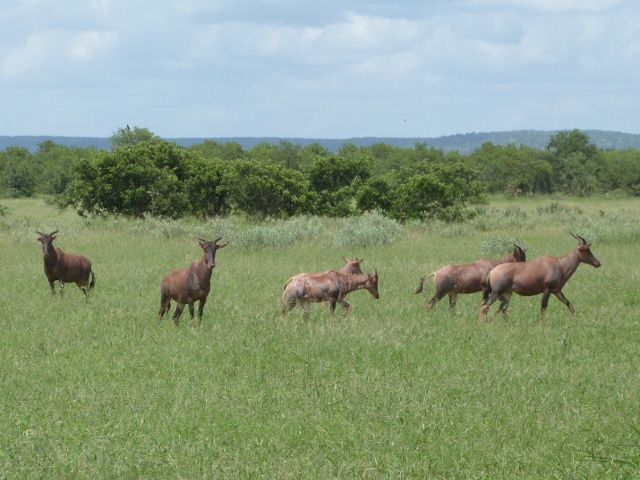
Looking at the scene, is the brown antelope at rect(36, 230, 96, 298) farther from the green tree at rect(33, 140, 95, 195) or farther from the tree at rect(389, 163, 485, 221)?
the green tree at rect(33, 140, 95, 195)

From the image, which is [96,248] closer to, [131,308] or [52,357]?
[131,308]

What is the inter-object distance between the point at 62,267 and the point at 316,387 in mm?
8996

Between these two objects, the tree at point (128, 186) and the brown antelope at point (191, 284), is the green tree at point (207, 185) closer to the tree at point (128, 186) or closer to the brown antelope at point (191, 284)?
the tree at point (128, 186)

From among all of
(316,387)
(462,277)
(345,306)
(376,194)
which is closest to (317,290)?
(345,306)

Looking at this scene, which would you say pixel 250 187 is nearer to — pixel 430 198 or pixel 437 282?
pixel 430 198

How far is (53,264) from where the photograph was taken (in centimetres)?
1700

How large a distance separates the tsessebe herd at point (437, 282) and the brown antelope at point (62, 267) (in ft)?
12.4

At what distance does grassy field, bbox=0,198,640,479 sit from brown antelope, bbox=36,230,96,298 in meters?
0.40

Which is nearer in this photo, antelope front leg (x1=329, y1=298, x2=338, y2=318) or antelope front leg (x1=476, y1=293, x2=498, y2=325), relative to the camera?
antelope front leg (x1=329, y1=298, x2=338, y2=318)

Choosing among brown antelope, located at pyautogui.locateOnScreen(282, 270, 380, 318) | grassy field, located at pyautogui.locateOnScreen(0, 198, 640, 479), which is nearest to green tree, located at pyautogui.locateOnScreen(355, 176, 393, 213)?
grassy field, located at pyautogui.locateOnScreen(0, 198, 640, 479)

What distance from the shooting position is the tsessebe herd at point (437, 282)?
13469mm

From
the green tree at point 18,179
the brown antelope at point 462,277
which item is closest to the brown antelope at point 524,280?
the brown antelope at point 462,277

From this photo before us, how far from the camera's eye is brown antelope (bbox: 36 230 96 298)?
55.7ft

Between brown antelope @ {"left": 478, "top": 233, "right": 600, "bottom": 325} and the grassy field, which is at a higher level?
brown antelope @ {"left": 478, "top": 233, "right": 600, "bottom": 325}
